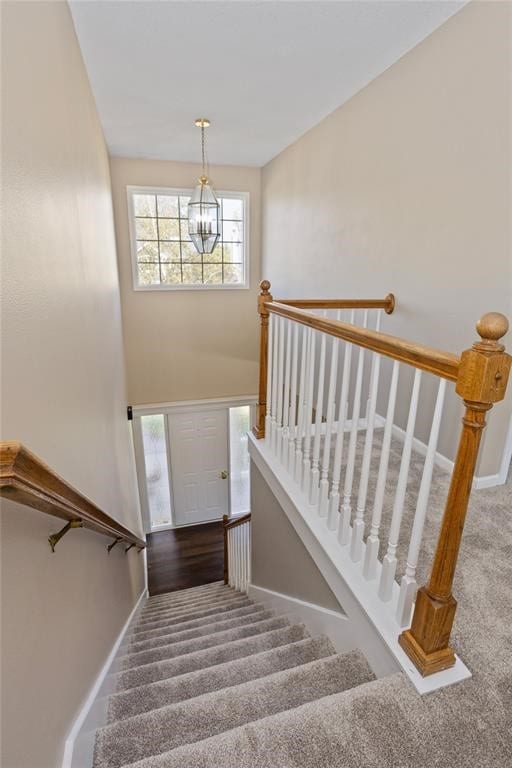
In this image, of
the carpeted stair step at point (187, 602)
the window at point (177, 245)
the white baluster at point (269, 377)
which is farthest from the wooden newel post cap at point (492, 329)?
the window at point (177, 245)

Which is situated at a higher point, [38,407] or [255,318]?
[38,407]

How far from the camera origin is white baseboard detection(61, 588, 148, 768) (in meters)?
1.13

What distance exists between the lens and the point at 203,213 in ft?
12.1

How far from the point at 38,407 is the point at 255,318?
4.78m

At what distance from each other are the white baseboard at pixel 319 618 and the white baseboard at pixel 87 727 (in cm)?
94

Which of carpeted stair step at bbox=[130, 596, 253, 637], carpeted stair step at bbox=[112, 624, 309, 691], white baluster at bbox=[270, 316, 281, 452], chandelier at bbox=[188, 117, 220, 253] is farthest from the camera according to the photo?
chandelier at bbox=[188, 117, 220, 253]

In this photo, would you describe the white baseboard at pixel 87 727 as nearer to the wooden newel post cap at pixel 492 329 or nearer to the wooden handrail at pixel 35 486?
the wooden handrail at pixel 35 486

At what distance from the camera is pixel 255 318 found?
580 cm

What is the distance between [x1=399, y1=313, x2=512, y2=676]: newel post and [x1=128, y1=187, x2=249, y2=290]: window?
15.5ft

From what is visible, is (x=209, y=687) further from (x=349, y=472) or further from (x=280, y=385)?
(x=280, y=385)

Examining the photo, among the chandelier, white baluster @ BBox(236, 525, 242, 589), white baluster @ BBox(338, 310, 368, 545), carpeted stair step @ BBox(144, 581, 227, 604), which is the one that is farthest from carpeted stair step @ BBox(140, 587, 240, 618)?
the chandelier

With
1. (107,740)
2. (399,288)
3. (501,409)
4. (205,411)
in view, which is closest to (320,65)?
(399,288)

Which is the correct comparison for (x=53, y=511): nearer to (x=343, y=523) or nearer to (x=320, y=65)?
(x=343, y=523)

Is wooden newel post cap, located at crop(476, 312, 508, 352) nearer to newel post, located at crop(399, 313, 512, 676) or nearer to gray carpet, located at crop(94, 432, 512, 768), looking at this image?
newel post, located at crop(399, 313, 512, 676)
